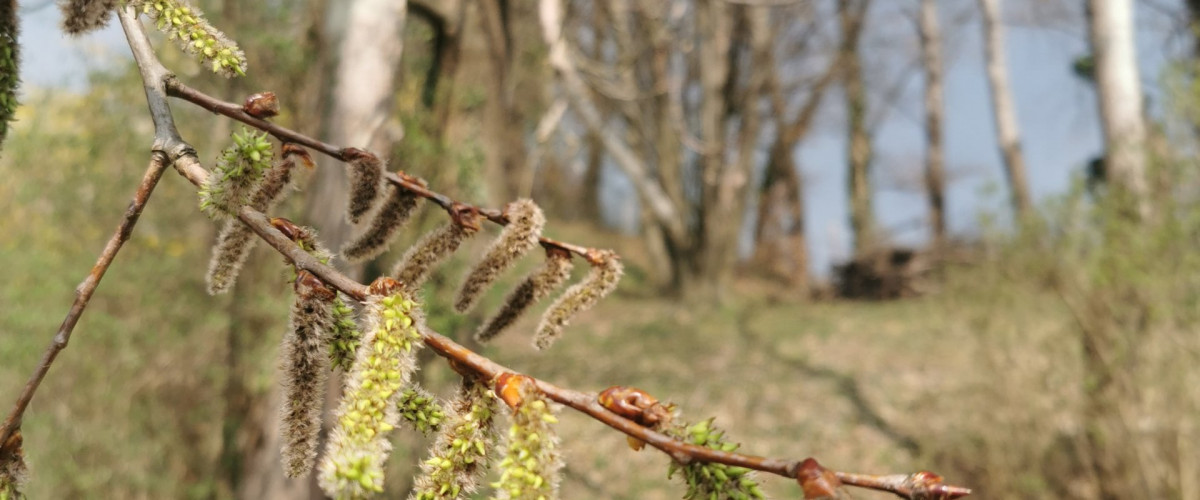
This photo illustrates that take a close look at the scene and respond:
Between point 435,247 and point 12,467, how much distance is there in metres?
0.49

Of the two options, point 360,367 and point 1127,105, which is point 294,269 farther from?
point 1127,105

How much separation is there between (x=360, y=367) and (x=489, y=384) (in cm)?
12

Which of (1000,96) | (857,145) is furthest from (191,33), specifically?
(857,145)

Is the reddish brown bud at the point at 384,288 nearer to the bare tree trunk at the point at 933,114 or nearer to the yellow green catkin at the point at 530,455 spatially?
the yellow green catkin at the point at 530,455

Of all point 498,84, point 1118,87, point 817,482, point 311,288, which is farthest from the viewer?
point 1118,87

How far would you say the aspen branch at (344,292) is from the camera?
0.64m

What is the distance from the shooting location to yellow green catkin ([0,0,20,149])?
0.88 m

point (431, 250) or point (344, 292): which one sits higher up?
point (431, 250)

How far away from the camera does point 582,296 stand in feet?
3.45

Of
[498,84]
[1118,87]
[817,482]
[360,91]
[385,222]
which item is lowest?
[817,482]

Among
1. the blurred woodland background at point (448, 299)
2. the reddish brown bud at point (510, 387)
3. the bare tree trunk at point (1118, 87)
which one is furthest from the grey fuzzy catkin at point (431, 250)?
the bare tree trunk at point (1118, 87)

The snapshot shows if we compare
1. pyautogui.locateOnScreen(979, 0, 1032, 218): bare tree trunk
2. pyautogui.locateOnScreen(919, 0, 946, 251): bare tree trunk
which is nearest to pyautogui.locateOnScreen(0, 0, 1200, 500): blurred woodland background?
pyautogui.locateOnScreen(979, 0, 1032, 218): bare tree trunk

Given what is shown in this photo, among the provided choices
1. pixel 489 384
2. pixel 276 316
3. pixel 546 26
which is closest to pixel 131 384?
pixel 276 316

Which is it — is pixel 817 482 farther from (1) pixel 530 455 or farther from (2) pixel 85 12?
(2) pixel 85 12
